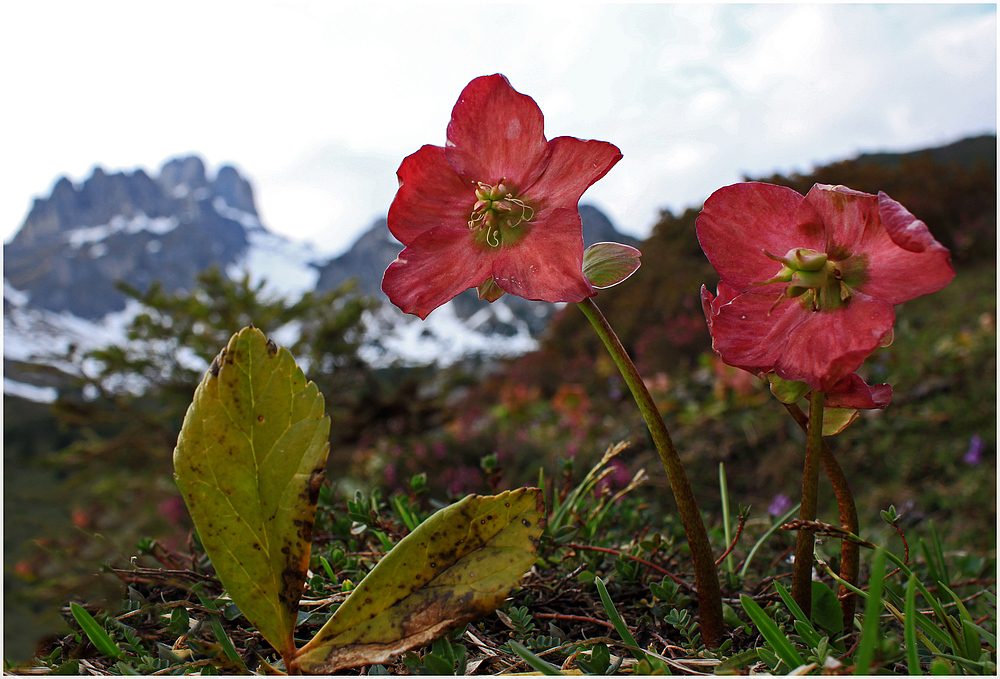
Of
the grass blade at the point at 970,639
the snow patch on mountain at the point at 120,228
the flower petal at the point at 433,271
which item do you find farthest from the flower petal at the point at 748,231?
the snow patch on mountain at the point at 120,228

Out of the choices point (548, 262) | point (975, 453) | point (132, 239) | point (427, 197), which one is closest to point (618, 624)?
point (548, 262)

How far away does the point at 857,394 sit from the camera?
0.56m

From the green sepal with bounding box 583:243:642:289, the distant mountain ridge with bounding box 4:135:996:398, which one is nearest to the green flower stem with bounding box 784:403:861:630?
the green sepal with bounding box 583:243:642:289

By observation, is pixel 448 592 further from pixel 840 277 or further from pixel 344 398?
pixel 344 398

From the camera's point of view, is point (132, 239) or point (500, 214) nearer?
point (500, 214)

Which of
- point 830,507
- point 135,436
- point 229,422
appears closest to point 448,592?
point 229,422

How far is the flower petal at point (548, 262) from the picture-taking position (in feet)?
1.81

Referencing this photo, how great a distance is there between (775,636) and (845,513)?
0.66ft

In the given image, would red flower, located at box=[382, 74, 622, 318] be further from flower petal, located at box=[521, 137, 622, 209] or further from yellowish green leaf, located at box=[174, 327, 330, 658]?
yellowish green leaf, located at box=[174, 327, 330, 658]

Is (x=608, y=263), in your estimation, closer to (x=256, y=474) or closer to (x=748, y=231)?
(x=748, y=231)

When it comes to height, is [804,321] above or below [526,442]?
above

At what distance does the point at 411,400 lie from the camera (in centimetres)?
500

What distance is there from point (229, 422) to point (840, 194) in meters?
0.61

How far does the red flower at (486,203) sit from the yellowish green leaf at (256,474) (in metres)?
0.15
